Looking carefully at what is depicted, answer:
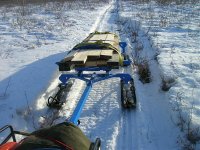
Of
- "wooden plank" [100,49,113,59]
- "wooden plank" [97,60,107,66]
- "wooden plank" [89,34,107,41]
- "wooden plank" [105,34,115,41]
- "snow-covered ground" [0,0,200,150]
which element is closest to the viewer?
"snow-covered ground" [0,0,200,150]

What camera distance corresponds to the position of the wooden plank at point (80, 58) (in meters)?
5.08

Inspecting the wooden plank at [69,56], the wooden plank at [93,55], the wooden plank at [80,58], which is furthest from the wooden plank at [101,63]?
the wooden plank at [69,56]

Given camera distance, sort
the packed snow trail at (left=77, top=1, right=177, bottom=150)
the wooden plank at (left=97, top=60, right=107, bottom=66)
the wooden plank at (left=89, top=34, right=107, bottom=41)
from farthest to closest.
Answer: the wooden plank at (left=89, top=34, right=107, bottom=41) → the wooden plank at (left=97, top=60, right=107, bottom=66) → the packed snow trail at (left=77, top=1, right=177, bottom=150)

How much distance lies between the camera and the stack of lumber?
5145mm

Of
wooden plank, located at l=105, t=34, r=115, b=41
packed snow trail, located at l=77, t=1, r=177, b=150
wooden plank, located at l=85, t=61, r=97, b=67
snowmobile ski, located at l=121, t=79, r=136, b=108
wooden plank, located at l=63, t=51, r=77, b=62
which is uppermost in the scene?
wooden plank, located at l=105, t=34, r=115, b=41

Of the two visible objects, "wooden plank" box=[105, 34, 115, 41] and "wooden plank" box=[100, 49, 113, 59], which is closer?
"wooden plank" box=[100, 49, 113, 59]

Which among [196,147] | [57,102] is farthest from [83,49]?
[196,147]

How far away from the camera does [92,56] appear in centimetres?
537

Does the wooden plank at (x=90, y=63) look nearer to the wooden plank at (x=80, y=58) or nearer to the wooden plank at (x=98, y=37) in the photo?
the wooden plank at (x=80, y=58)

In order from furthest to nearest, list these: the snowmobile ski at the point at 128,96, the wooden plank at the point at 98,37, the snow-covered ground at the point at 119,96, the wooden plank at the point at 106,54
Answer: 1. the wooden plank at the point at 98,37
2. the wooden plank at the point at 106,54
3. the snowmobile ski at the point at 128,96
4. the snow-covered ground at the point at 119,96

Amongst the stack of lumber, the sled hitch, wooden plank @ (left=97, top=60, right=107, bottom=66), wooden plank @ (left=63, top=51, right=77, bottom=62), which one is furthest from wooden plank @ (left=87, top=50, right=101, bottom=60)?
the sled hitch

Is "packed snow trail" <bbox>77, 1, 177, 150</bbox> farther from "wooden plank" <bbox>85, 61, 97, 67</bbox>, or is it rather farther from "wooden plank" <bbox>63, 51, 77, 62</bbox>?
"wooden plank" <bbox>63, 51, 77, 62</bbox>

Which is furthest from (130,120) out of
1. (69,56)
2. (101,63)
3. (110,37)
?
(110,37)

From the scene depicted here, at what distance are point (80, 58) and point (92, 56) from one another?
0.25m
